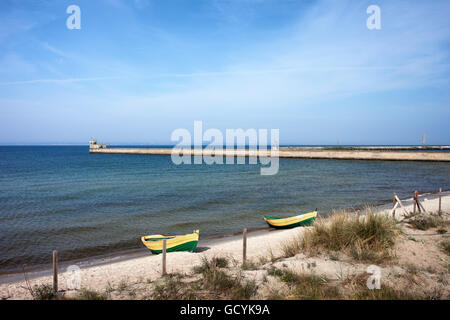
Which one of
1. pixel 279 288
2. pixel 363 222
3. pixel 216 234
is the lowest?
pixel 216 234

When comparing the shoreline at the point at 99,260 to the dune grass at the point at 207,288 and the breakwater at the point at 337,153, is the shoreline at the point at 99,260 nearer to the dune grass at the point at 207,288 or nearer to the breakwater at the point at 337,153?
the dune grass at the point at 207,288

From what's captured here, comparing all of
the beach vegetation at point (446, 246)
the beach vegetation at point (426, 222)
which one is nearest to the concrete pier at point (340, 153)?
the beach vegetation at point (426, 222)

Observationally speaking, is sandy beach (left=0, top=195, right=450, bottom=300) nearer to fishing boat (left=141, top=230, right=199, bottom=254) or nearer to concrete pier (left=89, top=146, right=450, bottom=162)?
→ fishing boat (left=141, top=230, right=199, bottom=254)

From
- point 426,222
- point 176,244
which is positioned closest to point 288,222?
point 426,222

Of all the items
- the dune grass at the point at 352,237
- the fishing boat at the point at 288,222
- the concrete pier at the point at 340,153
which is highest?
the concrete pier at the point at 340,153

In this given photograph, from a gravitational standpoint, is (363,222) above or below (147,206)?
above

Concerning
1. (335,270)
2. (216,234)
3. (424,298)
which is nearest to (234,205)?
(216,234)

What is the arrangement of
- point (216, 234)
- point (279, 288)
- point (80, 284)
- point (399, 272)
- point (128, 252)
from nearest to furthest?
point (279, 288)
point (399, 272)
point (80, 284)
point (128, 252)
point (216, 234)

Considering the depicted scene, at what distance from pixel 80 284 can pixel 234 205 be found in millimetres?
13314

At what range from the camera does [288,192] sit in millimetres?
25047

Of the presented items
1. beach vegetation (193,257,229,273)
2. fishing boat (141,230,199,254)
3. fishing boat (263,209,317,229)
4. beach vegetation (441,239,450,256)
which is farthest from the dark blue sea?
beach vegetation (441,239,450,256)

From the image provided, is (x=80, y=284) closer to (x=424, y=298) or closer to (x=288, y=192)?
(x=424, y=298)

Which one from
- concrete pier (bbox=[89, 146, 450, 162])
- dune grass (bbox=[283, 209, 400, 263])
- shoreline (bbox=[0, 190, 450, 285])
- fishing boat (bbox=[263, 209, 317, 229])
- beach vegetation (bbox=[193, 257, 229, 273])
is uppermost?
concrete pier (bbox=[89, 146, 450, 162])

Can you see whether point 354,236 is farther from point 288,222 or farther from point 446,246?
point 288,222
